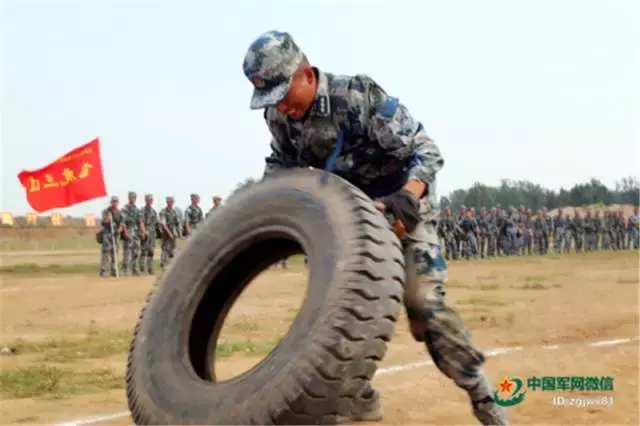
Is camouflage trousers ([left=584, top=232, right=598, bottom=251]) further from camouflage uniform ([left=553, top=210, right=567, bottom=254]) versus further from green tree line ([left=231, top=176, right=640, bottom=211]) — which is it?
green tree line ([left=231, top=176, right=640, bottom=211])

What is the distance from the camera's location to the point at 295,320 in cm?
347

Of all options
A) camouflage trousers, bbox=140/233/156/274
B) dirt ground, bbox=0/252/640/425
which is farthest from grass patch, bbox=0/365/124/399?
camouflage trousers, bbox=140/233/156/274

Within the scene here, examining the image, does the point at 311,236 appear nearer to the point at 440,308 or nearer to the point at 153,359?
the point at 440,308

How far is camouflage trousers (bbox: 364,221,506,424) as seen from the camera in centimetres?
391

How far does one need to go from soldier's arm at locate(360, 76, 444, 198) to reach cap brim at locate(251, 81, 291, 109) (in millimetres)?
370

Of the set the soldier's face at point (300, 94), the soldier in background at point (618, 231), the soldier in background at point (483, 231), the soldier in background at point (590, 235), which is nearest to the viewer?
the soldier's face at point (300, 94)

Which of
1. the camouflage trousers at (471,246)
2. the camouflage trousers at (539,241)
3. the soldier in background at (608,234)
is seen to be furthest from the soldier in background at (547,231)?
Answer: the camouflage trousers at (471,246)

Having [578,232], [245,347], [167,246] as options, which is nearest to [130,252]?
[167,246]

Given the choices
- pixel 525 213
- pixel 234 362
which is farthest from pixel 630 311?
pixel 525 213

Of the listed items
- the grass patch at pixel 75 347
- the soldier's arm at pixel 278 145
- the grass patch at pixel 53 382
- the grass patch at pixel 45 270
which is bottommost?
the grass patch at pixel 45 270

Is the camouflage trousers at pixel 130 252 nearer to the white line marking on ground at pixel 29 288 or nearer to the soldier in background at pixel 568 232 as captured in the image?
the white line marking on ground at pixel 29 288

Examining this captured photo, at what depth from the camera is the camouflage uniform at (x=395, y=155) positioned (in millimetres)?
3895

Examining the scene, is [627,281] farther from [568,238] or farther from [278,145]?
[568,238]

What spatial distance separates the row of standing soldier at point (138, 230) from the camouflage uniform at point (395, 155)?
16.8 m
